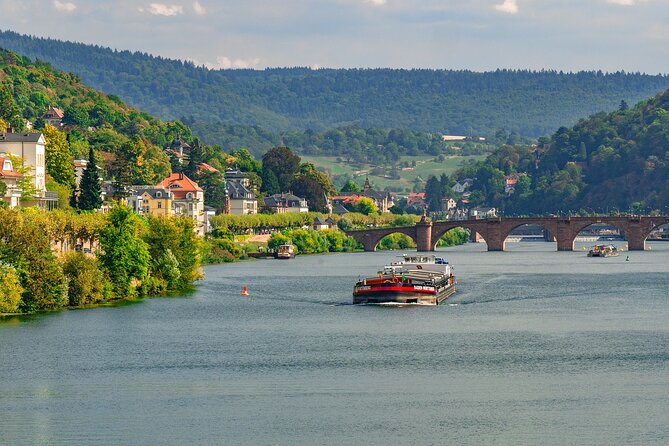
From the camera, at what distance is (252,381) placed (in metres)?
71.8

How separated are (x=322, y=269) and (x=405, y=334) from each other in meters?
→ 74.3

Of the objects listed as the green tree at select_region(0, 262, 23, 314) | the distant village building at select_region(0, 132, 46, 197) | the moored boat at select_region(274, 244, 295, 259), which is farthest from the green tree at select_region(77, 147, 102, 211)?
the green tree at select_region(0, 262, 23, 314)

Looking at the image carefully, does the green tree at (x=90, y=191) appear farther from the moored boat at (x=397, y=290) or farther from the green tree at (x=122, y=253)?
the moored boat at (x=397, y=290)

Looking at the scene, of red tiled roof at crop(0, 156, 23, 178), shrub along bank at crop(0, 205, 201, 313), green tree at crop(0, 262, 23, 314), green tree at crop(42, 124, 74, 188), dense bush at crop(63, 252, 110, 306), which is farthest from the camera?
green tree at crop(42, 124, 74, 188)

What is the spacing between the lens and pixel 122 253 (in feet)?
358

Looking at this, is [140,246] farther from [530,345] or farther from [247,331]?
[530,345]

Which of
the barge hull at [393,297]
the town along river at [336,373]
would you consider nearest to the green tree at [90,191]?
the town along river at [336,373]

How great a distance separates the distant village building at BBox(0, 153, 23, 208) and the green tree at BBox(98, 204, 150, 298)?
20761 mm

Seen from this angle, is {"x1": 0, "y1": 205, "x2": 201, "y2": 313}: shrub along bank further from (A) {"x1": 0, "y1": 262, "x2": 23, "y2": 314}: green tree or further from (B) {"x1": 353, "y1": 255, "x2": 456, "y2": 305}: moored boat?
(B) {"x1": 353, "y1": 255, "x2": 456, "y2": 305}: moored boat

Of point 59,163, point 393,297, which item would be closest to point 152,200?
point 59,163

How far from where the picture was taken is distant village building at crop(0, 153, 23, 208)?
131625mm

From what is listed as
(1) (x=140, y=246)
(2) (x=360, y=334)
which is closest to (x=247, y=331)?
(2) (x=360, y=334)

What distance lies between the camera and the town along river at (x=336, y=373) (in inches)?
2384

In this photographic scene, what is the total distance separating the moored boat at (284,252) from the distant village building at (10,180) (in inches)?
2380
